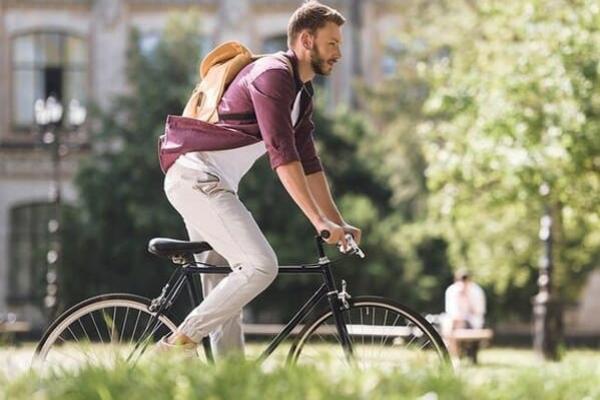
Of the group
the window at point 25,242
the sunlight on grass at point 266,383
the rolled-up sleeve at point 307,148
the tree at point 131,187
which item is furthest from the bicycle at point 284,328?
the window at point 25,242

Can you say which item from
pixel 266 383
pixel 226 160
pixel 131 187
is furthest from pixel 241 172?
pixel 131 187

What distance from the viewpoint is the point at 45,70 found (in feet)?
125

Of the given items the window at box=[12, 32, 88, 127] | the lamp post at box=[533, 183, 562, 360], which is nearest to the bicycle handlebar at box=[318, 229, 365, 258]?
the lamp post at box=[533, 183, 562, 360]

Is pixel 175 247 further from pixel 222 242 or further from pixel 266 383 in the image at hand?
pixel 266 383

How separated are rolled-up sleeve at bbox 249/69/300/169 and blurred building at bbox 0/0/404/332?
105 ft

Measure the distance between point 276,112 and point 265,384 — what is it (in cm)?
178

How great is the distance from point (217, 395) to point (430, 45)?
2836cm

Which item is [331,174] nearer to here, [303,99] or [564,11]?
[564,11]

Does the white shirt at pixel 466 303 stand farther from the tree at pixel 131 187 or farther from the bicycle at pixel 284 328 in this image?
the bicycle at pixel 284 328

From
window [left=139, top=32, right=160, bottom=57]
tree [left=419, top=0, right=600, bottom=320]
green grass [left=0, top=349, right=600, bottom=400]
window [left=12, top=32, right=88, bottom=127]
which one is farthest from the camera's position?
window [left=139, top=32, right=160, bottom=57]

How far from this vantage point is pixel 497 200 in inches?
890

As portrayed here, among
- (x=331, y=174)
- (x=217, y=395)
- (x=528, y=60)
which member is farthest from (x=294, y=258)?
(x=217, y=395)

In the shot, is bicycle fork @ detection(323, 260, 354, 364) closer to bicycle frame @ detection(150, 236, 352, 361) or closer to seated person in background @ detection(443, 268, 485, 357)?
bicycle frame @ detection(150, 236, 352, 361)

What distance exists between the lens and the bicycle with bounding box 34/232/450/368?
6070 mm
